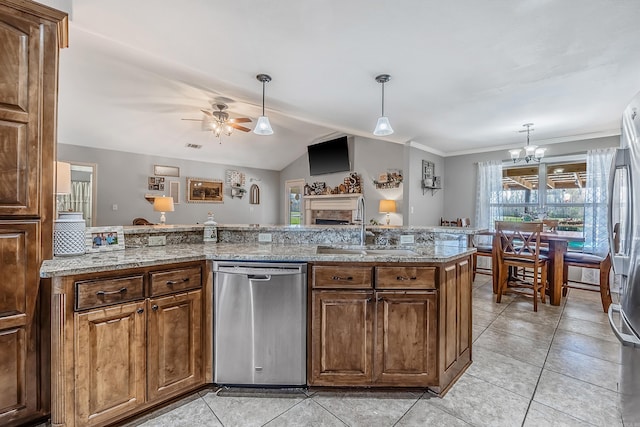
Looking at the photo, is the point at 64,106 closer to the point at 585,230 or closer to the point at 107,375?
the point at 107,375

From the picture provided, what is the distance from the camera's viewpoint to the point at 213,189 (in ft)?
25.2

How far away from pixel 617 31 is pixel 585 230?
382cm

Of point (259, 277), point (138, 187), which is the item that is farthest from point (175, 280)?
point (138, 187)

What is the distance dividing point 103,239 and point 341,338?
169 cm

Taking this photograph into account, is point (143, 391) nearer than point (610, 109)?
Yes

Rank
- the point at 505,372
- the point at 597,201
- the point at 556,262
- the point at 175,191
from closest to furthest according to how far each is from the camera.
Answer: the point at 505,372 → the point at 556,262 → the point at 597,201 → the point at 175,191

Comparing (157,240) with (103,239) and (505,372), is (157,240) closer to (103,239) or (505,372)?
(103,239)

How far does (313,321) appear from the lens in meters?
1.85

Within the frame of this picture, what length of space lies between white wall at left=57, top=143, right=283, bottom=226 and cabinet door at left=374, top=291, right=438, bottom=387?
6.60m

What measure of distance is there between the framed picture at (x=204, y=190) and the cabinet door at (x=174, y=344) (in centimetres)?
611

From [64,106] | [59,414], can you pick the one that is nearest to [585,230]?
[59,414]

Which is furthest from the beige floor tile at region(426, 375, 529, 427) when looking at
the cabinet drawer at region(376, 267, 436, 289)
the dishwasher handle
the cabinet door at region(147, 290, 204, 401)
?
the cabinet door at region(147, 290, 204, 401)

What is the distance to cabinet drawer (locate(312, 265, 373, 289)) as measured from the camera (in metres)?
1.83

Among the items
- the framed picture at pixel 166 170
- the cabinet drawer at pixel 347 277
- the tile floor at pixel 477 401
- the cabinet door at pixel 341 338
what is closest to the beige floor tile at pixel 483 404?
the tile floor at pixel 477 401
